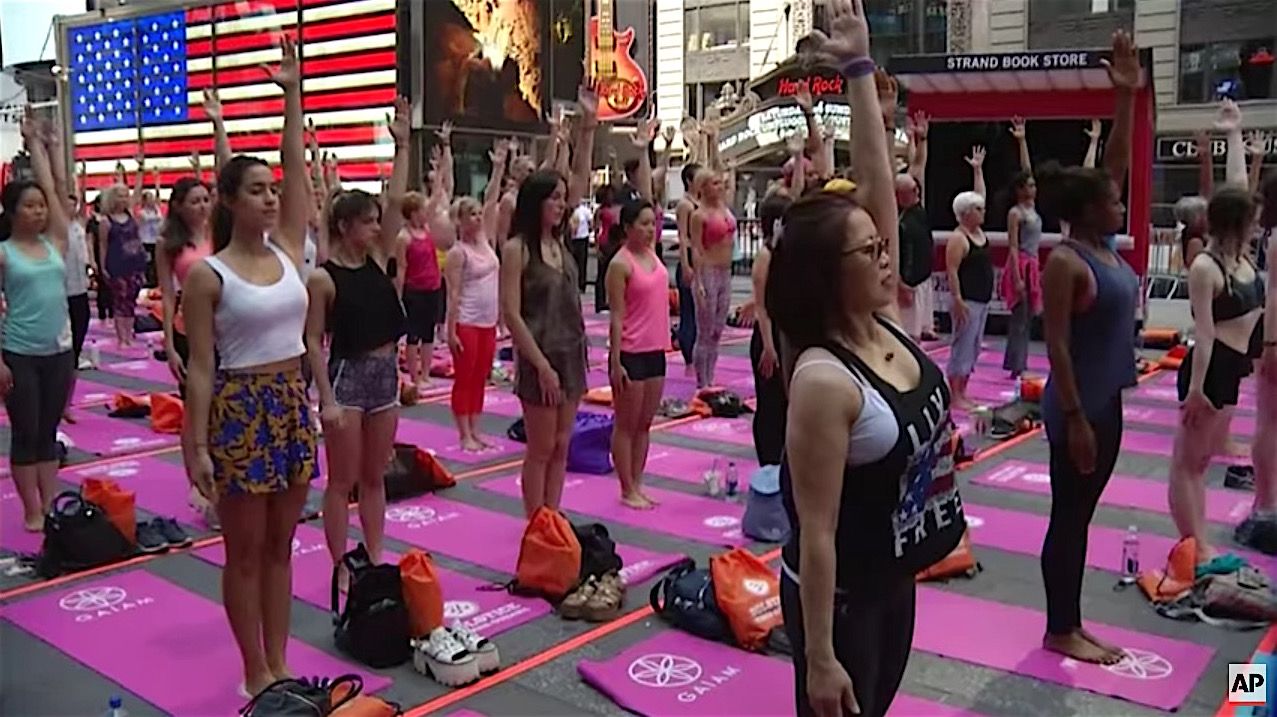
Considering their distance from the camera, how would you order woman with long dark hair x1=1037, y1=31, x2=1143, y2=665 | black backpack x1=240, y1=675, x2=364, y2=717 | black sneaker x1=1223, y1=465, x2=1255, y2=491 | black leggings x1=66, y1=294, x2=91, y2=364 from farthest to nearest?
black leggings x1=66, y1=294, x2=91, y2=364 < black sneaker x1=1223, y1=465, x2=1255, y2=491 < woman with long dark hair x1=1037, y1=31, x2=1143, y2=665 < black backpack x1=240, y1=675, x2=364, y2=717

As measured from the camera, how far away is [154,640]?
475cm

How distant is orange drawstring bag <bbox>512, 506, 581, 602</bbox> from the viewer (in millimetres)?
5109

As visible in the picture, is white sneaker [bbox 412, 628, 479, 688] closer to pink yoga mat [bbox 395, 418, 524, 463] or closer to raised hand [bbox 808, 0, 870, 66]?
raised hand [bbox 808, 0, 870, 66]

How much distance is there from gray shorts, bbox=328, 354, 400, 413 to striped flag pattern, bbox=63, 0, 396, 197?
20435 mm

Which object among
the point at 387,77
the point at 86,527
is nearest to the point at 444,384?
the point at 86,527

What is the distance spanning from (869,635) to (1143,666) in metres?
2.43

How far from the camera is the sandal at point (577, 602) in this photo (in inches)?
194

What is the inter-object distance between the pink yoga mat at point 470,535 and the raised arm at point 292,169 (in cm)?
220

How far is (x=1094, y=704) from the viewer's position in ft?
13.3

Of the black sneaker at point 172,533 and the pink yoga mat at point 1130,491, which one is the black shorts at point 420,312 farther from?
the pink yoga mat at point 1130,491

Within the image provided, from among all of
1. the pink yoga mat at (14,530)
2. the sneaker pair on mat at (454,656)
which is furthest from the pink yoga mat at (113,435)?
the sneaker pair on mat at (454,656)

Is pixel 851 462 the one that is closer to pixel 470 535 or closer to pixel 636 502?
pixel 470 535

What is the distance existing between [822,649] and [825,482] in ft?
1.10

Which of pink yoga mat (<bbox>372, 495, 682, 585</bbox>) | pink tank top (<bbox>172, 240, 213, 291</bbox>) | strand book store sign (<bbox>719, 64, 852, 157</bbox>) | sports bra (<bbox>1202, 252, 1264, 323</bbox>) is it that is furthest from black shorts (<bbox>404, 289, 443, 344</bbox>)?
Result: strand book store sign (<bbox>719, 64, 852, 157</bbox>)
